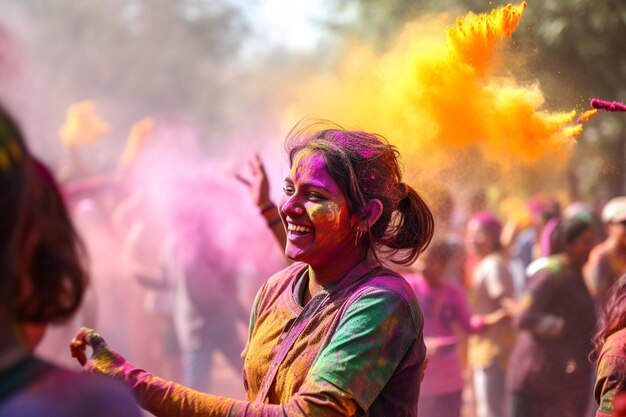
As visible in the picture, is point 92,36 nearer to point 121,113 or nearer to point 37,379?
point 121,113

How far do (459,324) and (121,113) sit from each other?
15941 mm

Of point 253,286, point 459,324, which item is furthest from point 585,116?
point 253,286

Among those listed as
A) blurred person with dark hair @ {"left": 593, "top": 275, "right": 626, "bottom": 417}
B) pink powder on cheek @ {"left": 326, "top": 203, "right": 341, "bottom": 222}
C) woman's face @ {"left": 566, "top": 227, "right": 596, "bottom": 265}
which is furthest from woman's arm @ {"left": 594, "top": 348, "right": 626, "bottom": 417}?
woman's face @ {"left": 566, "top": 227, "right": 596, "bottom": 265}

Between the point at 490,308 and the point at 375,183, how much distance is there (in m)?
4.56

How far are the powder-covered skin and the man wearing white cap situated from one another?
364 cm

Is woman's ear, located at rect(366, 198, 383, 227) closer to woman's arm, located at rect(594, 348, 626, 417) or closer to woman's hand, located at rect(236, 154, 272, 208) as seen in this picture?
woman's arm, located at rect(594, 348, 626, 417)

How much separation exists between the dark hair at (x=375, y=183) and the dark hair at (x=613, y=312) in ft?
2.43

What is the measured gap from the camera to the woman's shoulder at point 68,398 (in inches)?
61.6

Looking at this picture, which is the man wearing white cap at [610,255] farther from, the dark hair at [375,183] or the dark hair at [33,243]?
the dark hair at [33,243]

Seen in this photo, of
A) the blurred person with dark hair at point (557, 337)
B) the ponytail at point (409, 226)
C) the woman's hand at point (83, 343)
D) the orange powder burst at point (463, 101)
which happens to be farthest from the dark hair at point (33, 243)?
the blurred person with dark hair at point (557, 337)

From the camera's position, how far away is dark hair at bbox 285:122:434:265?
9.68 ft

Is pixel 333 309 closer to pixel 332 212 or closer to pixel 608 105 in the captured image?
pixel 332 212

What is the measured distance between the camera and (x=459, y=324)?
6141 mm

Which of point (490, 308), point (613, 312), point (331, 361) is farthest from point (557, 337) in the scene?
point (331, 361)
